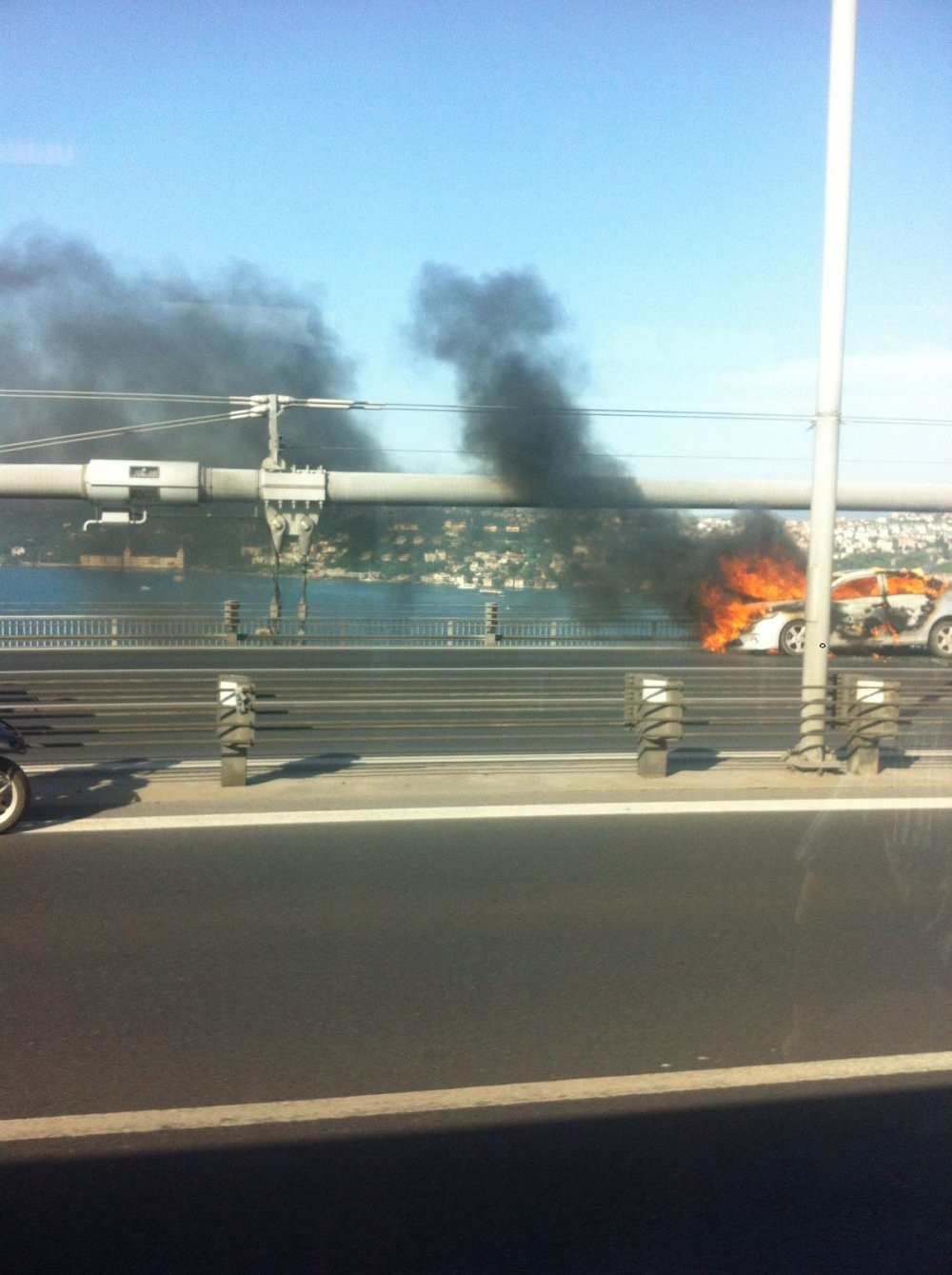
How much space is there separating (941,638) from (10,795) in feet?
62.2

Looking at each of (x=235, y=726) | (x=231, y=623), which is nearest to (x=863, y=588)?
(x=231, y=623)

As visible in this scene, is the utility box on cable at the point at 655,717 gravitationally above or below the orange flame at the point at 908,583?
below

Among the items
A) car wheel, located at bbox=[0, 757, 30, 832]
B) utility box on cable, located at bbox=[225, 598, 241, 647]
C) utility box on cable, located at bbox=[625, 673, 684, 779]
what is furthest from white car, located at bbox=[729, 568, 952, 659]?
car wheel, located at bbox=[0, 757, 30, 832]

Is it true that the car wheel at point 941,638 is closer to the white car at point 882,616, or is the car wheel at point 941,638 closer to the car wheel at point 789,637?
the white car at point 882,616

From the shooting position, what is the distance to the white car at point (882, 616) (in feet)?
74.2

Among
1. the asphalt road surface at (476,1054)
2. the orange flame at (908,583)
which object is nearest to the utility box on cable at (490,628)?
the orange flame at (908,583)

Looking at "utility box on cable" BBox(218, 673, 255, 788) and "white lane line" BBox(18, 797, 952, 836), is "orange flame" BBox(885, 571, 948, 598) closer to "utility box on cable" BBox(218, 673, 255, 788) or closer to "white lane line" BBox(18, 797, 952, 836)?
"white lane line" BBox(18, 797, 952, 836)

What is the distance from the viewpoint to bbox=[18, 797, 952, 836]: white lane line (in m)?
8.64

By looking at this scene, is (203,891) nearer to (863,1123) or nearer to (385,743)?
(863,1123)

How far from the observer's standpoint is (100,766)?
1073 centimetres

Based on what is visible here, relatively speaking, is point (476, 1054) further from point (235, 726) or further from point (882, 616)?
point (882, 616)

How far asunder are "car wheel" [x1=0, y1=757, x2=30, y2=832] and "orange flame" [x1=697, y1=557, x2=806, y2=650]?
58.8ft

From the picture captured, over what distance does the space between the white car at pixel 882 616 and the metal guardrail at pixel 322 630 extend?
9.41 ft

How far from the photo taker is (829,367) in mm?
10688
